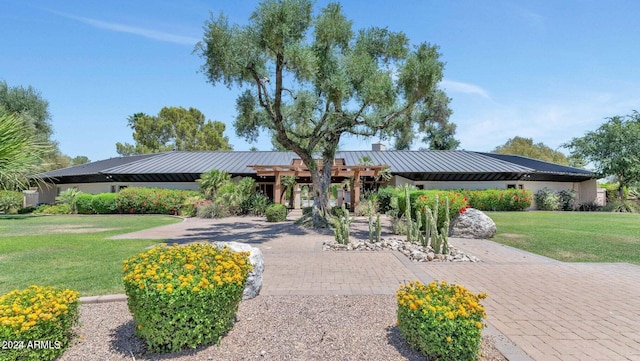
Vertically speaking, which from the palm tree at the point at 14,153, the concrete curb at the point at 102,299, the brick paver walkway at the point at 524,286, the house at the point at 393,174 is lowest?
the brick paver walkway at the point at 524,286

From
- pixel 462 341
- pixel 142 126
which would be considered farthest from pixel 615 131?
pixel 142 126

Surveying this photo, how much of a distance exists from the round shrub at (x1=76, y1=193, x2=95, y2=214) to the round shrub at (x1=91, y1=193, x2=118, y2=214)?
33 cm

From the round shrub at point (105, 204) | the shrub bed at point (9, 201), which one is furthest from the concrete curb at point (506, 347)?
the shrub bed at point (9, 201)

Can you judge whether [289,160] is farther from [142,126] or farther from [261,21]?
[142,126]

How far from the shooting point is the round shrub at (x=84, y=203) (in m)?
21.8

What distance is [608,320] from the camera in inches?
161

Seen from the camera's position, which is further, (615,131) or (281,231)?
(615,131)

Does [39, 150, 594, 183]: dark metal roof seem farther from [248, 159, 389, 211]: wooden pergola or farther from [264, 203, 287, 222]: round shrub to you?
[264, 203, 287, 222]: round shrub

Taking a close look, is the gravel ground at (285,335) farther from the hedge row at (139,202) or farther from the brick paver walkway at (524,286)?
the hedge row at (139,202)

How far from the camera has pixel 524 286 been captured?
5.55 metres

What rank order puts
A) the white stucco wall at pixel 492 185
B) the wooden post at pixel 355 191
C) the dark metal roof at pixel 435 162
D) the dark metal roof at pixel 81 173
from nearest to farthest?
the wooden post at pixel 355 191 → the dark metal roof at pixel 435 162 → the white stucco wall at pixel 492 185 → the dark metal roof at pixel 81 173

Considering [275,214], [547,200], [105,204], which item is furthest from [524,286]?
[105,204]

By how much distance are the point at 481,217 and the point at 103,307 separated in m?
11.2

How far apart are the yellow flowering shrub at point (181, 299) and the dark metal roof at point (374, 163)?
22.1m
